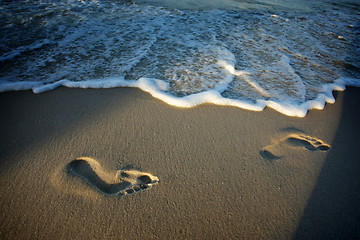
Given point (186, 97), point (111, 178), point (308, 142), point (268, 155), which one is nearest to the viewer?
point (111, 178)

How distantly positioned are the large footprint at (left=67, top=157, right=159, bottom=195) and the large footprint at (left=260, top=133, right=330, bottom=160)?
1.01 meters

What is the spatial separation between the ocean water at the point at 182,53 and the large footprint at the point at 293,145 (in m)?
0.38

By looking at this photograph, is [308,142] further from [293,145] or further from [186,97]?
[186,97]

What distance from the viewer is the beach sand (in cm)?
117

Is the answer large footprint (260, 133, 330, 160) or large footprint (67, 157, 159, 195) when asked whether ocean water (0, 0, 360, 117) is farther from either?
large footprint (67, 157, 159, 195)

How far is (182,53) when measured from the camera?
2980mm

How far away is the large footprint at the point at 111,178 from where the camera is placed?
1.31 m

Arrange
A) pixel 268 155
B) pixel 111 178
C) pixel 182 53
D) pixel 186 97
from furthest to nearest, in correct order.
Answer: pixel 182 53 → pixel 186 97 → pixel 268 155 → pixel 111 178

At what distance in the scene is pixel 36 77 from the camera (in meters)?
2.33

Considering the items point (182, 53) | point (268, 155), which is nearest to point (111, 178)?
point (268, 155)

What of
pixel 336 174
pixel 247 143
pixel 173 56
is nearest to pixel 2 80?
pixel 173 56

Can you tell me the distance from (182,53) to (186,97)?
1.23 meters

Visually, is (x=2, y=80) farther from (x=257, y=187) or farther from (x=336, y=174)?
(x=336, y=174)

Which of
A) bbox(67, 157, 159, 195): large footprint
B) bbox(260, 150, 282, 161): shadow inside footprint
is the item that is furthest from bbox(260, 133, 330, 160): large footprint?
bbox(67, 157, 159, 195): large footprint
